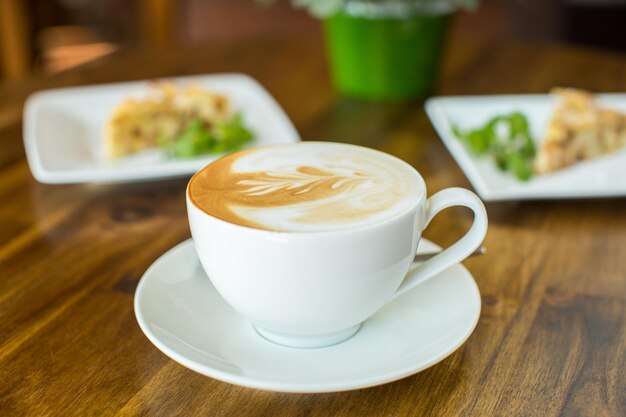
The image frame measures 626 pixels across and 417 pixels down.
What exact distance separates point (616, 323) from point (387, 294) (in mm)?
272

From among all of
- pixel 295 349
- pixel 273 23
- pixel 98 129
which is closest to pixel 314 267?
pixel 295 349

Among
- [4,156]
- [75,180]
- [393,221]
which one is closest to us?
[393,221]

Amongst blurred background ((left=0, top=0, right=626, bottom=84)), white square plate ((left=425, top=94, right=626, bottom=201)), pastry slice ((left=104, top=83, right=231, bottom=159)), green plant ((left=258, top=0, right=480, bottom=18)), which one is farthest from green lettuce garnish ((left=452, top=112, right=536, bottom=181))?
blurred background ((left=0, top=0, right=626, bottom=84))

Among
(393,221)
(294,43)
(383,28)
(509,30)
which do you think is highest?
(393,221)

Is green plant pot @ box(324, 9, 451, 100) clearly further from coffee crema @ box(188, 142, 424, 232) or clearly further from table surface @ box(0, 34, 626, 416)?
coffee crema @ box(188, 142, 424, 232)

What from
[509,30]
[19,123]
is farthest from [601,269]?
[509,30]

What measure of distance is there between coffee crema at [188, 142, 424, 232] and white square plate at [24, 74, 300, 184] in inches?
15.0

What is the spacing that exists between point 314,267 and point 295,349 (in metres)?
0.10

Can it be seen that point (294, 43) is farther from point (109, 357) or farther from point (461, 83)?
point (109, 357)

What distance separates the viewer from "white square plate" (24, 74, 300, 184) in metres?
1.14

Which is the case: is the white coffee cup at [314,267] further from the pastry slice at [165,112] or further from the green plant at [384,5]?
the green plant at [384,5]

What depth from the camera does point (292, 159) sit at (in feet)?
2.54

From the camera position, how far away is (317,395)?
0.67 m

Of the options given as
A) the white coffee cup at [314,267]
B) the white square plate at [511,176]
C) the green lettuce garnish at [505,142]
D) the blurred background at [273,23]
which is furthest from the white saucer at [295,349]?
the blurred background at [273,23]
